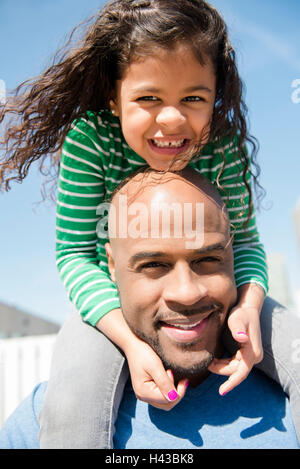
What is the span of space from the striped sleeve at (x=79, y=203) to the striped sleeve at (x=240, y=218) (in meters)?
0.57

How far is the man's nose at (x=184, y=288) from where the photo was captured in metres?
1.64

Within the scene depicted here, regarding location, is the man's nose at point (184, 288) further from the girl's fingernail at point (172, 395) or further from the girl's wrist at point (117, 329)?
the girl's fingernail at point (172, 395)

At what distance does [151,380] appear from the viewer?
1.56m

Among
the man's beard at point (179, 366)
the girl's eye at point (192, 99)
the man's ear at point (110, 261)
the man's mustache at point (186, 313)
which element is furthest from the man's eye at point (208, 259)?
the girl's eye at point (192, 99)

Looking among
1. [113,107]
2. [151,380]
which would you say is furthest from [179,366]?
[113,107]

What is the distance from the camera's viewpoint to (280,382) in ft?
5.65

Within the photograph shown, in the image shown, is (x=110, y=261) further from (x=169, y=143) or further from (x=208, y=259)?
(x=169, y=143)

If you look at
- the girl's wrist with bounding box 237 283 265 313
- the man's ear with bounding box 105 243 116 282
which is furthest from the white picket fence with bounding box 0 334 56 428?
the girl's wrist with bounding box 237 283 265 313

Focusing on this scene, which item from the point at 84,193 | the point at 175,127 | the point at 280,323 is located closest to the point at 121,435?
the point at 280,323

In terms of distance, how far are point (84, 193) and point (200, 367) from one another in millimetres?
896

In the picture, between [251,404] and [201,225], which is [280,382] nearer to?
[251,404]

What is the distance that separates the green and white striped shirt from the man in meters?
0.15

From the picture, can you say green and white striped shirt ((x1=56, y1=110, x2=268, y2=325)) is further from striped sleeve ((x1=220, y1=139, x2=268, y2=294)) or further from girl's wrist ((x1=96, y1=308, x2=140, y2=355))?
girl's wrist ((x1=96, y1=308, x2=140, y2=355))

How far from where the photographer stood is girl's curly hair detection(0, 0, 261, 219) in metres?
1.78
